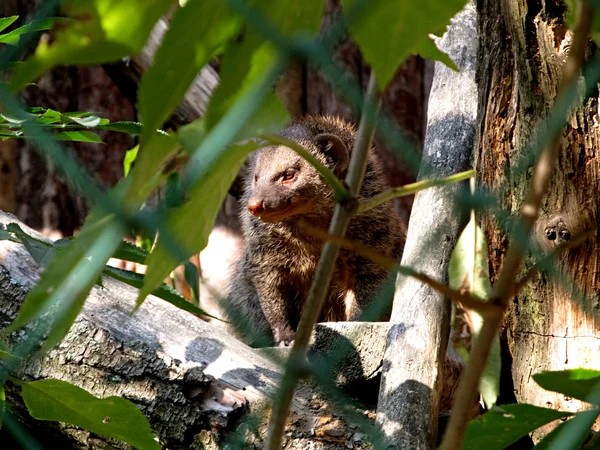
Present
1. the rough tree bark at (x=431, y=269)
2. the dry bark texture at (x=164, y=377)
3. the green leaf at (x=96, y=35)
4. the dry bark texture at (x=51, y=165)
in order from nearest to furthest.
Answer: the green leaf at (x=96, y=35) < the rough tree bark at (x=431, y=269) < the dry bark texture at (x=164, y=377) < the dry bark texture at (x=51, y=165)

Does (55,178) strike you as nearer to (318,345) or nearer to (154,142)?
(318,345)

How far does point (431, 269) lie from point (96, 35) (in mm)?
1789

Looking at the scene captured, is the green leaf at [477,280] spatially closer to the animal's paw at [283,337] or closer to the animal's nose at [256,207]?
the animal's nose at [256,207]

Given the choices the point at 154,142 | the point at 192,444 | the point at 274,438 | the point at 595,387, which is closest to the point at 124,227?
the point at 154,142

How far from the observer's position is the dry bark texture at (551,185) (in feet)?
6.54

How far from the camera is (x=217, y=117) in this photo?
706 mm

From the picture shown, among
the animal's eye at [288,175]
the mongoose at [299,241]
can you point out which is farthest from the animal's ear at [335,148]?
the animal's eye at [288,175]

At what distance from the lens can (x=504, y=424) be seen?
1.00 meters

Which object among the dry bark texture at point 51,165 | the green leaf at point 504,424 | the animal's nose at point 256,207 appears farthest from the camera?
the dry bark texture at point 51,165

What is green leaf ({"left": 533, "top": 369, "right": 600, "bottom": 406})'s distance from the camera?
3.00 feet

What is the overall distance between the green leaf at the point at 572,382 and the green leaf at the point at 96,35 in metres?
0.56

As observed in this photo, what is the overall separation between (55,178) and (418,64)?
2475 millimetres

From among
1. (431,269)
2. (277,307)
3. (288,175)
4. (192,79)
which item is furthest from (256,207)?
(192,79)

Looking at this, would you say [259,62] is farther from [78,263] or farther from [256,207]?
[256,207]
